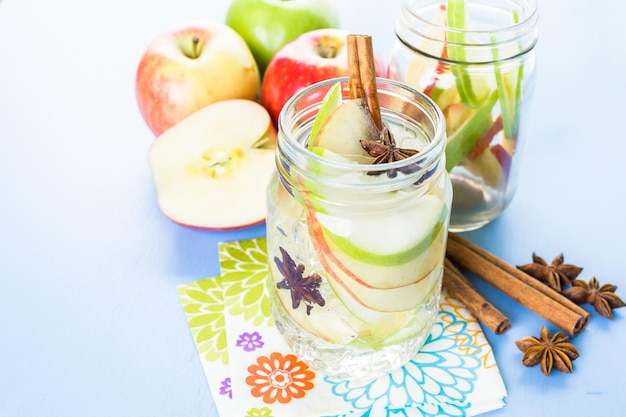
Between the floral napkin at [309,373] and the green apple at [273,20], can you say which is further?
the green apple at [273,20]

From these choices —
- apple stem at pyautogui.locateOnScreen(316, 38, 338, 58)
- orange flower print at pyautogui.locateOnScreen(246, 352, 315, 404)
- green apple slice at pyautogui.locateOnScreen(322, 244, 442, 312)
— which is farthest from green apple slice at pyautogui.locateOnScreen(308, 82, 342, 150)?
apple stem at pyautogui.locateOnScreen(316, 38, 338, 58)

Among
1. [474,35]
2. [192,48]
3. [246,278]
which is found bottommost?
[246,278]

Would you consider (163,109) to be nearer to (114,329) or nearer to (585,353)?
(114,329)

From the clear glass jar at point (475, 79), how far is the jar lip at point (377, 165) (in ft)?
0.43

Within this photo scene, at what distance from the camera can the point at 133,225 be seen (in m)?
1.02

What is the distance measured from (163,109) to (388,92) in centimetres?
44

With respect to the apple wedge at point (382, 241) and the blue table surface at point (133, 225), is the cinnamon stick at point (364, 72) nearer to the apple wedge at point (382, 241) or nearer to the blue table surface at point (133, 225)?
the apple wedge at point (382, 241)

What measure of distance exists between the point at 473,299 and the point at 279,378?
0.24 metres

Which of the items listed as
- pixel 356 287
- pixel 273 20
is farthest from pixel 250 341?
pixel 273 20

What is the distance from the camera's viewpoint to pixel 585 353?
839 millimetres

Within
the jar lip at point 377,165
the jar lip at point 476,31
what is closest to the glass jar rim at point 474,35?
the jar lip at point 476,31

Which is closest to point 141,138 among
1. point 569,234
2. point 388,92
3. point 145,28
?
point 145,28

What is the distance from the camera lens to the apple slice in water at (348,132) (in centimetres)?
71

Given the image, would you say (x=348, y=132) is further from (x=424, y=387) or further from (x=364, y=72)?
(x=424, y=387)
